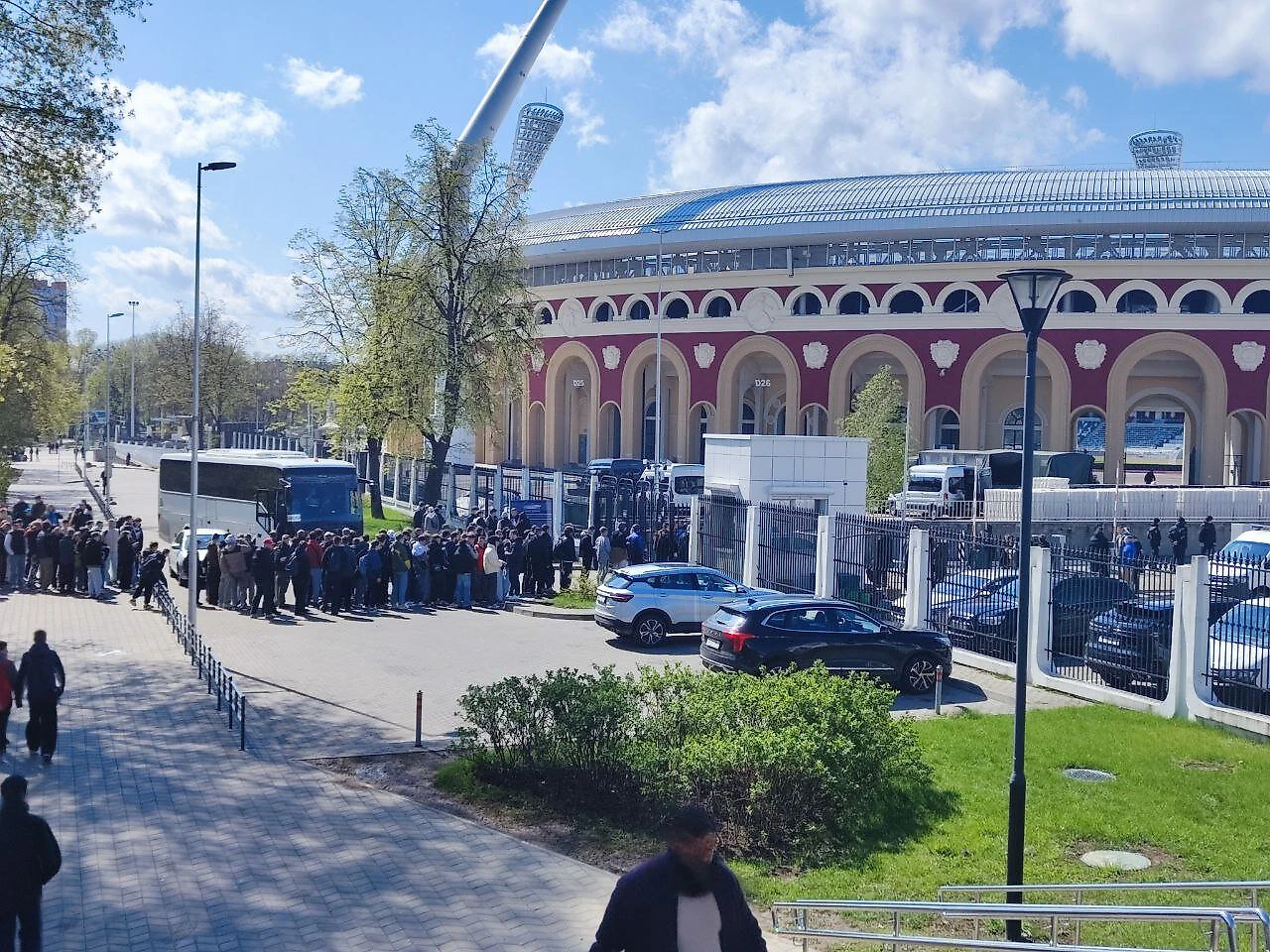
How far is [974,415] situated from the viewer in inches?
2007

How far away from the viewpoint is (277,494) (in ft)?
92.5

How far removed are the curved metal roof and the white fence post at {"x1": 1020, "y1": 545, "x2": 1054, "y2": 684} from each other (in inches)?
1468

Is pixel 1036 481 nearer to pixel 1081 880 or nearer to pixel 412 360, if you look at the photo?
pixel 412 360

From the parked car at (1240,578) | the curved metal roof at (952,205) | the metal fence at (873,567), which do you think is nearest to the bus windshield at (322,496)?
the metal fence at (873,567)

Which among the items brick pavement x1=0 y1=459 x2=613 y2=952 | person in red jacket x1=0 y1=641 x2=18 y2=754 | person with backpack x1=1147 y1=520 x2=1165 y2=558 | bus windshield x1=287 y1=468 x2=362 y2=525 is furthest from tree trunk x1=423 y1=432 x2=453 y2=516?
person in red jacket x1=0 y1=641 x2=18 y2=754

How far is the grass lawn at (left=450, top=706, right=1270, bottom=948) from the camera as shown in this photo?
A: 8.86 meters

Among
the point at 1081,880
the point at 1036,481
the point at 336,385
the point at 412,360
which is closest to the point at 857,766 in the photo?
the point at 1081,880

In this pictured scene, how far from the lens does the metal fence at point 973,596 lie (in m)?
18.0

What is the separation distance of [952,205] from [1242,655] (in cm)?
4203

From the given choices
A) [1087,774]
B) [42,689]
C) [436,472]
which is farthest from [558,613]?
[436,472]

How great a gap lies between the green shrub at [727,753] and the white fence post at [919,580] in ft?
25.8

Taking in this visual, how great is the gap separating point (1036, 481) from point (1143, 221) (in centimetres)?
1524

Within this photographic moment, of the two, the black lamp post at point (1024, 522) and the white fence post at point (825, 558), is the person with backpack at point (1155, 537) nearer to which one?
the white fence post at point (825, 558)

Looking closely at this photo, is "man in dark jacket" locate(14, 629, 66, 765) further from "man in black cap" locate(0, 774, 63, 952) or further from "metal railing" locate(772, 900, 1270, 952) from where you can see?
"metal railing" locate(772, 900, 1270, 952)
